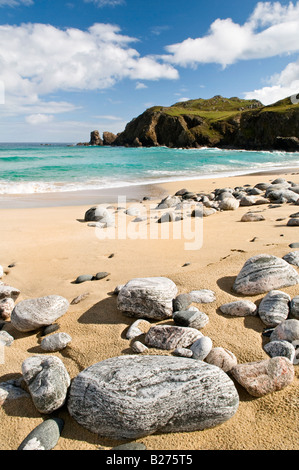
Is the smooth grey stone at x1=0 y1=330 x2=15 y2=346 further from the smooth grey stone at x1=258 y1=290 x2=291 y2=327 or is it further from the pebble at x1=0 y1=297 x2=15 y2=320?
the smooth grey stone at x1=258 y1=290 x2=291 y2=327

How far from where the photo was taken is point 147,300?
288 cm

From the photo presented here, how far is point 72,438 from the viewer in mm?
1877

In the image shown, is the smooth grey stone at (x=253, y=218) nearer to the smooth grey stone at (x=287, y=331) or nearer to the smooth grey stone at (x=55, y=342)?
the smooth grey stone at (x=287, y=331)

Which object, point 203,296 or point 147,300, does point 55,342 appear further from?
point 203,296

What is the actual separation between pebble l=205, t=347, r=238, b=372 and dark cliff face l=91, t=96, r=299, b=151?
73.8m

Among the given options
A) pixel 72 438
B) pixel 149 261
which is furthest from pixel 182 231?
pixel 72 438

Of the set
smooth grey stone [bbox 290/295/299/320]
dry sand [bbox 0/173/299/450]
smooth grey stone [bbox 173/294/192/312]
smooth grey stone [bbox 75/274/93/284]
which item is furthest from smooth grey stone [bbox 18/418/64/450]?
smooth grey stone [bbox 75/274/93/284]

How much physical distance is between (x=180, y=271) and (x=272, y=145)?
256 ft

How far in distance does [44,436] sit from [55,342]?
2.90ft

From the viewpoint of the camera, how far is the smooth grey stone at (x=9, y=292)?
3.72 m

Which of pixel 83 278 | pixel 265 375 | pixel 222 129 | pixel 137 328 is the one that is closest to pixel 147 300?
pixel 137 328

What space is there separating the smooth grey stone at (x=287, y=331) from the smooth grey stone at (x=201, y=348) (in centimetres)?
58

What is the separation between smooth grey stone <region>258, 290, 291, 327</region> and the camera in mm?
2664

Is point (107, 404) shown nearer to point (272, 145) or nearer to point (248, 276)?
point (248, 276)
